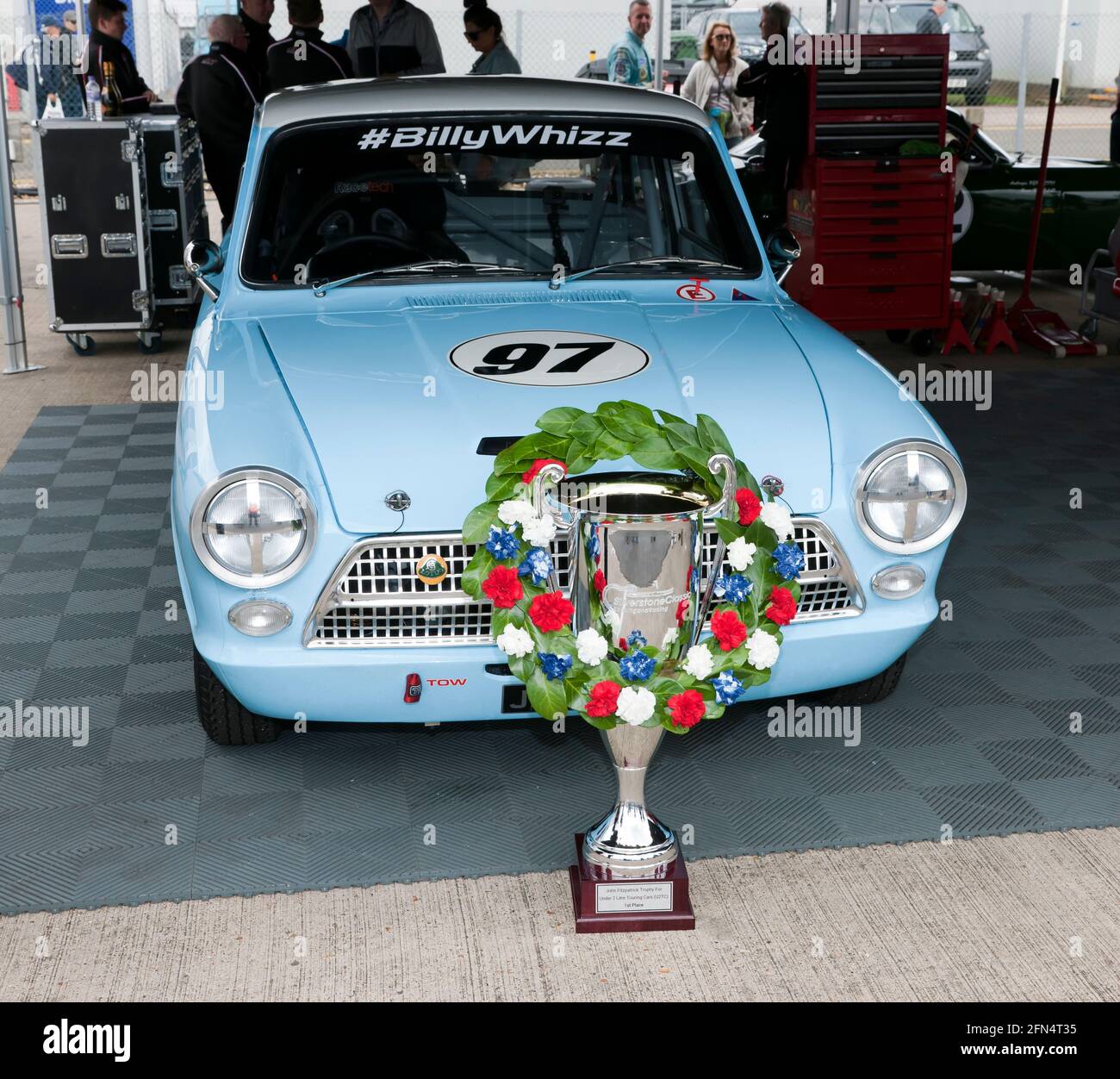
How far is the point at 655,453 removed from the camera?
2562 mm

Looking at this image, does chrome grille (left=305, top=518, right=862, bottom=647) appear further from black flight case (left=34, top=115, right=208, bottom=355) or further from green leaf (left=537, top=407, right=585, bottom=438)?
black flight case (left=34, top=115, right=208, bottom=355)

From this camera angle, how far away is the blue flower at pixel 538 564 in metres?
2.52

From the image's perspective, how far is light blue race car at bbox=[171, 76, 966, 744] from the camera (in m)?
2.87

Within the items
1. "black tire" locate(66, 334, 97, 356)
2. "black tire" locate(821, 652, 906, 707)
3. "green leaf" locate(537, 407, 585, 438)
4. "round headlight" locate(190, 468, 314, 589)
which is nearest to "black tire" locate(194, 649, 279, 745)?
"round headlight" locate(190, 468, 314, 589)

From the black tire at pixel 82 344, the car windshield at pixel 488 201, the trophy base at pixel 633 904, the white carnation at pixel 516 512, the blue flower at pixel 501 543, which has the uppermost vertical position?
the car windshield at pixel 488 201

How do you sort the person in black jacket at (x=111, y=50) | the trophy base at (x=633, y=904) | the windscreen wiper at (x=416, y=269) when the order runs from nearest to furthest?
the trophy base at (x=633, y=904), the windscreen wiper at (x=416, y=269), the person in black jacket at (x=111, y=50)

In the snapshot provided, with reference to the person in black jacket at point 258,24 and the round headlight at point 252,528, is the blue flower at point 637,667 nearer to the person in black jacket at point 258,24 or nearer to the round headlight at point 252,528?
the round headlight at point 252,528

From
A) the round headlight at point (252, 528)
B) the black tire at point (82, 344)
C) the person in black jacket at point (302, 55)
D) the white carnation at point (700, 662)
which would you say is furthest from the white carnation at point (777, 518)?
the black tire at point (82, 344)

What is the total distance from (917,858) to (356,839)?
125cm

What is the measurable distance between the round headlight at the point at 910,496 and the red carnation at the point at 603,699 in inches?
32.6

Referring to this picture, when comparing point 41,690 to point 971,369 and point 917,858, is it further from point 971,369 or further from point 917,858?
point 971,369

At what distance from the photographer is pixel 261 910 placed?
9.12ft

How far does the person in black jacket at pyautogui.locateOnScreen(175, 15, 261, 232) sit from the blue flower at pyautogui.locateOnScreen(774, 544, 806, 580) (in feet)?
20.4
